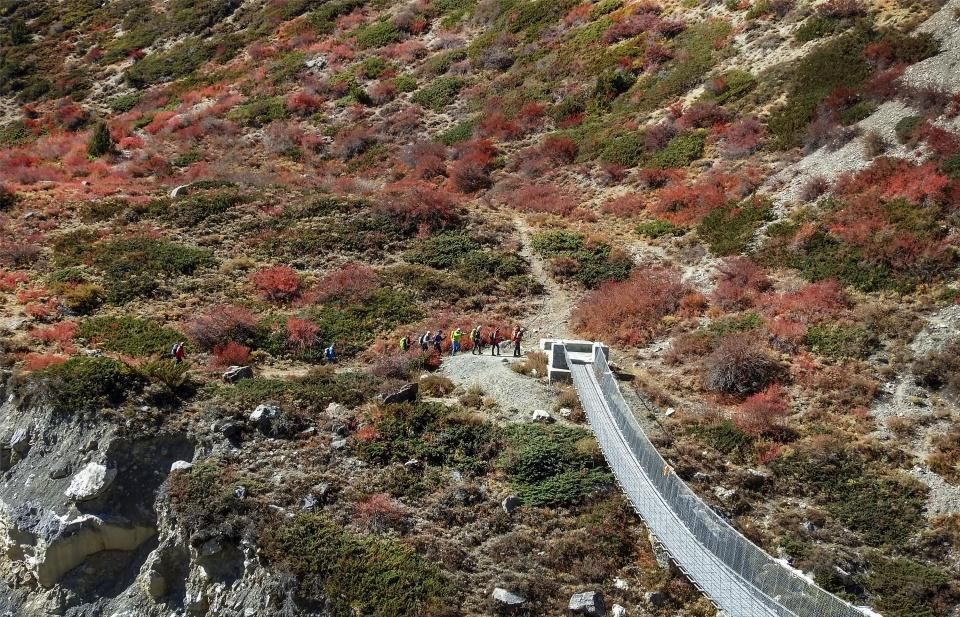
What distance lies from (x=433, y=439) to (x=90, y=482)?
341 inches

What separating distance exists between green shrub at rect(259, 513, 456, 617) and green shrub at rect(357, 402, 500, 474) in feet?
9.98

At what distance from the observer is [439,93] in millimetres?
54250

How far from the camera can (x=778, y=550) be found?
736 inches

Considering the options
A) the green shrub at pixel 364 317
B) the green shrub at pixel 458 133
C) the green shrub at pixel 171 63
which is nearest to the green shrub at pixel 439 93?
the green shrub at pixel 458 133

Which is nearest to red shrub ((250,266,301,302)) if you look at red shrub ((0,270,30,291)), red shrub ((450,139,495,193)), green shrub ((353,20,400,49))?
red shrub ((0,270,30,291))

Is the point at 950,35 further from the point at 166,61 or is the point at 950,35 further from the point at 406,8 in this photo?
the point at 166,61

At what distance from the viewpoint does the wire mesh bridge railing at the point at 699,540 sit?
15.1 m

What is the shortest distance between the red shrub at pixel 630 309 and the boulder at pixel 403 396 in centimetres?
764

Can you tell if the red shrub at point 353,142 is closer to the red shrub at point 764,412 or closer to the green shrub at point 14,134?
the green shrub at point 14,134

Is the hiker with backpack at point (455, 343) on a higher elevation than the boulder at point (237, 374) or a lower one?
lower

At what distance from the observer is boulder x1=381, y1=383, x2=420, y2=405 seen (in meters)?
23.8

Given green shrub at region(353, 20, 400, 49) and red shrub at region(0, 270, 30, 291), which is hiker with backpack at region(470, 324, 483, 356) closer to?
red shrub at region(0, 270, 30, 291)

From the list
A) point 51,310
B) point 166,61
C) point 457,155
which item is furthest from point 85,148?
point 51,310

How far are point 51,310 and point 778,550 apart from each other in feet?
80.5
